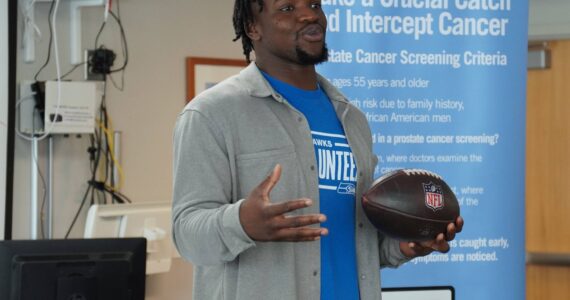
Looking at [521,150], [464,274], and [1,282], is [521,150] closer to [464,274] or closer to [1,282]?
[464,274]

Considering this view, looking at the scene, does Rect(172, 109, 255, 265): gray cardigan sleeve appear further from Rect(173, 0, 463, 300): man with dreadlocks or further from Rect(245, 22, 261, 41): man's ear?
Rect(245, 22, 261, 41): man's ear

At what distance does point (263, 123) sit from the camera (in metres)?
1.80

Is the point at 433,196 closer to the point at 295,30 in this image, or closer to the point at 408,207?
the point at 408,207

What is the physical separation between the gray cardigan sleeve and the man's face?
25 centimetres

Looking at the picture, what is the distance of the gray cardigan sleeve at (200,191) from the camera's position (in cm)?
164

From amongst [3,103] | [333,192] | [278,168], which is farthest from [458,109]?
[3,103]

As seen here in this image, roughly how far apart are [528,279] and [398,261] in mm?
2639

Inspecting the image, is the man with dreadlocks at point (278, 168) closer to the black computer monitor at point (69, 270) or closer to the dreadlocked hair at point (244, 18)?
the dreadlocked hair at point (244, 18)

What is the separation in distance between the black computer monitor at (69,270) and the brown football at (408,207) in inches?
29.3

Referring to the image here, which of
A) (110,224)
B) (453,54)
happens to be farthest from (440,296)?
(110,224)

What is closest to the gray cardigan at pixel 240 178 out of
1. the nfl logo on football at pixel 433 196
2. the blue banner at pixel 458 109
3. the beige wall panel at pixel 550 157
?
the nfl logo on football at pixel 433 196

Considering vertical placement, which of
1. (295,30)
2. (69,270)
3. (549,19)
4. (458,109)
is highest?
(549,19)

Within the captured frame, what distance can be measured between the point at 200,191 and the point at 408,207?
0.49 metres

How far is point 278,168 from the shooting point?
1.55 m
